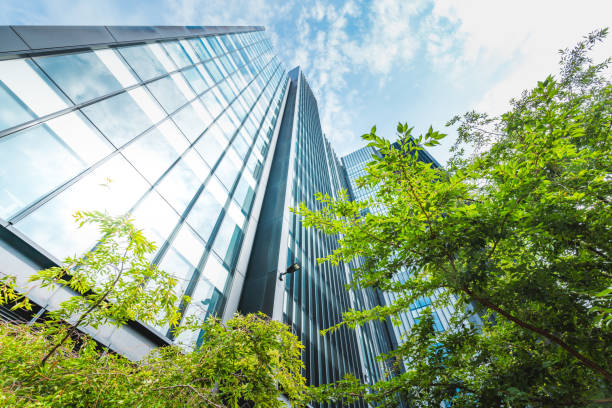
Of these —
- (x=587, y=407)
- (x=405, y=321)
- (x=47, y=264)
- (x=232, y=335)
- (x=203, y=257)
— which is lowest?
(x=587, y=407)

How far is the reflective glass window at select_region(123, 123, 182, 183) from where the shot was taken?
888 cm

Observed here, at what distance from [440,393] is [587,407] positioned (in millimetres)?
1702

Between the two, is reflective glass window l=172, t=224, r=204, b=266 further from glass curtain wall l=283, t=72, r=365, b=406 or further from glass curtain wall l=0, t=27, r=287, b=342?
glass curtain wall l=283, t=72, r=365, b=406

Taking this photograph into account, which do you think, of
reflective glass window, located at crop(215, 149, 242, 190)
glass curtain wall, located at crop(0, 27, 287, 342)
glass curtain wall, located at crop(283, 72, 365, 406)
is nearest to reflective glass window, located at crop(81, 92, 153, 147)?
glass curtain wall, located at crop(0, 27, 287, 342)

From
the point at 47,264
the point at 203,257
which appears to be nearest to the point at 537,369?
the point at 47,264

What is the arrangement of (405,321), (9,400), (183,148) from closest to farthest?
(9,400)
(183,148)
(405,321)

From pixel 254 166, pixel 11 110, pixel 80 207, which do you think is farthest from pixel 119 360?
pixel 254 166

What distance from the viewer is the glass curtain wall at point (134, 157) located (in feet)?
20.1

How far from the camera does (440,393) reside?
3.92 metres

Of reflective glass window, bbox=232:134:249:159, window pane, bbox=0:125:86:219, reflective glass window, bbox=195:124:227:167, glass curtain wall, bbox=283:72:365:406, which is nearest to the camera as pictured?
window pane, bbox=0:125:86:219

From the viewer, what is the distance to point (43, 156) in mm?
6473

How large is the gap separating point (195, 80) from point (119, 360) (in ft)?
49.8

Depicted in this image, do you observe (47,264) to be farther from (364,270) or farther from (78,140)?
(364,270)

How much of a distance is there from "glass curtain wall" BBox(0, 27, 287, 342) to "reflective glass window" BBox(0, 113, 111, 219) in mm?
21
